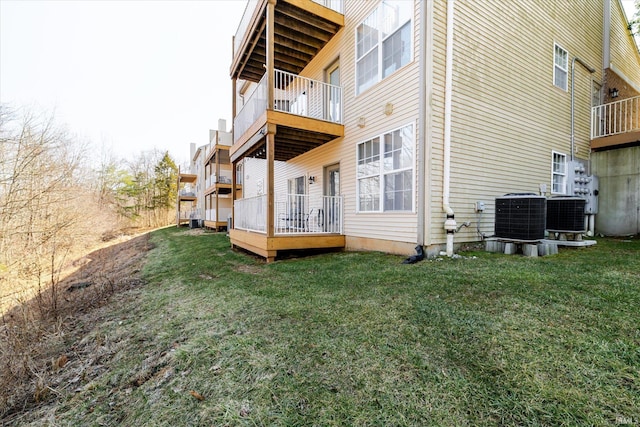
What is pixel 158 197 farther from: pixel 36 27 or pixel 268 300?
pixel 268 300

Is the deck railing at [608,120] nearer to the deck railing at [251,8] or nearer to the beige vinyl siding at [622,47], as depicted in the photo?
the beige vinyl siding at [622,47]

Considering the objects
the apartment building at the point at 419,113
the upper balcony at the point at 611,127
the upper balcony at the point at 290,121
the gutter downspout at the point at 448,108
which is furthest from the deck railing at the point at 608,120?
the upper balcony at the point at 290,121

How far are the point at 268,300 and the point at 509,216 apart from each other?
4728mm

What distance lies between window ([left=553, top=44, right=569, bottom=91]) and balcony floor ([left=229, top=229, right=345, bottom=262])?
7.41 meters

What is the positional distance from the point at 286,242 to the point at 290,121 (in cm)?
288

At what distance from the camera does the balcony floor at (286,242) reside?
21.6ft

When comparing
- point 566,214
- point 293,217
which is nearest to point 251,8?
point 293,217

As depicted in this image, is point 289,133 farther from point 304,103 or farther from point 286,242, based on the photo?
point 286,242

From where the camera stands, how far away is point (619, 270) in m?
3.91

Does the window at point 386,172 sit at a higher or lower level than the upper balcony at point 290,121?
lower

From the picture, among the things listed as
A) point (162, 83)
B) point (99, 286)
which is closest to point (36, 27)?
point (162, 83)

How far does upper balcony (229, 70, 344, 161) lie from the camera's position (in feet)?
22.5

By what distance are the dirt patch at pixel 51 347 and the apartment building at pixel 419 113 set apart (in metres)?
3.34

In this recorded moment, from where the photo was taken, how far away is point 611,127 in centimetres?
962
